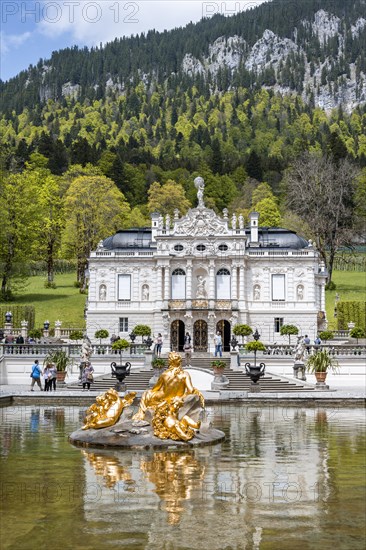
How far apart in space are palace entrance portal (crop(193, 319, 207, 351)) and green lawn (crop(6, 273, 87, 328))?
474 inches

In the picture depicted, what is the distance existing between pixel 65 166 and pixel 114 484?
11623 centimetres

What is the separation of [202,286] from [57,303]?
57.7 ft

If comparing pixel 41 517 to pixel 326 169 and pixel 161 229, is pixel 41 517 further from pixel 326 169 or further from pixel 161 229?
pixel 326 169

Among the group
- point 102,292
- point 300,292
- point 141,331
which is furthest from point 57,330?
point 300,292

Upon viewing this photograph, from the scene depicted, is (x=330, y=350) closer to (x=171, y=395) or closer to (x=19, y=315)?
(x=171, y=395)

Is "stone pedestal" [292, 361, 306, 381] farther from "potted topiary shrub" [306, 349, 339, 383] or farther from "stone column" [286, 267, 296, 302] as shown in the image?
"stone column" [286, 267, 296, 302]

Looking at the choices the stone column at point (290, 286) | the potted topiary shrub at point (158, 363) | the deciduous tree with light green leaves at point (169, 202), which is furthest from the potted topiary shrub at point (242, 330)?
the deciduous tree with light green leaves at point (169, 202)

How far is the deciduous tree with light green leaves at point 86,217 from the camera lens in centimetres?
8138

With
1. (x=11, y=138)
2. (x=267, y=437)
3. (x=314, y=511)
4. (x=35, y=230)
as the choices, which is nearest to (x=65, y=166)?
(x=35, y=230)

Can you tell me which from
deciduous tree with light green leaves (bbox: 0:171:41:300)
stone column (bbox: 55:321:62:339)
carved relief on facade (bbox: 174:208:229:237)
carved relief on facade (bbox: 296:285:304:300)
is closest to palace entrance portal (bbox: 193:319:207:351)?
carved relief on facade (bbox: 174:208:229:237)

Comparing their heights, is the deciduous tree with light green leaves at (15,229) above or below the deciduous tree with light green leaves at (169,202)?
below

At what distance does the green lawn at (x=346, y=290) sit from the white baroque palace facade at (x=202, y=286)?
27.0 feet

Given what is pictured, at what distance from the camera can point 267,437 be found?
20.1m

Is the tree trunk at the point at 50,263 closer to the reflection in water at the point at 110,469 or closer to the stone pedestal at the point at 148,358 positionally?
the stone pedestal at the point at 148,358
